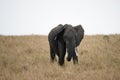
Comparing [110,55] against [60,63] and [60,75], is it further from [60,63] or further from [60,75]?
[60,75]

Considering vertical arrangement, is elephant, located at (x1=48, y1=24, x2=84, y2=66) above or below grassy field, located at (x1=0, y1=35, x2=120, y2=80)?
above

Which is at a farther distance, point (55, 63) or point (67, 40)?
point (55, 63)

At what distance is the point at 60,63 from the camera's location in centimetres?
1148

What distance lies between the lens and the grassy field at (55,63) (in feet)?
30.5

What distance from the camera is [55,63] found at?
12031 millimetres

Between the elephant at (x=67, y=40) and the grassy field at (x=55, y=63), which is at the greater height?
the elephant at (x=67, y=40)

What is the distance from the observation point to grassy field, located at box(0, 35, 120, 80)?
9.29 m

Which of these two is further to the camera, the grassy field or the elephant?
the elephant

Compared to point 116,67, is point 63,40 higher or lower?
higher

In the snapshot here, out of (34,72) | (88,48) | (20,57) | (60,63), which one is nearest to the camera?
(34,72)

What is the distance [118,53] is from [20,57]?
5.32m

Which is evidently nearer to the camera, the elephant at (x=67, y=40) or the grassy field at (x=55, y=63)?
the grassy field at (x=55, y=63)

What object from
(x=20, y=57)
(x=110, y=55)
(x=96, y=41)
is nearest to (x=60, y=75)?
(x=20, y=57)

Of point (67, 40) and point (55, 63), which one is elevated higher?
point (67, 40)
